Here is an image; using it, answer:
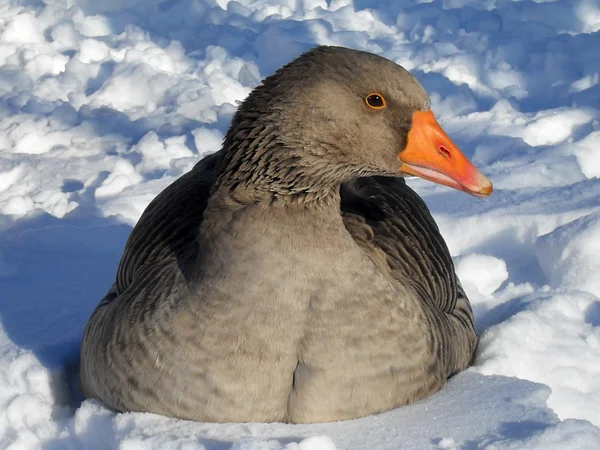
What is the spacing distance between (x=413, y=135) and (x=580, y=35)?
515cm

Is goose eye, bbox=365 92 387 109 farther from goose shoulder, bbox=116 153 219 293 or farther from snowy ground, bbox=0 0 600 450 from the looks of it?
snowy ground, bbox=0 0 600 450

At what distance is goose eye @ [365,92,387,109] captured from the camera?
131 inches

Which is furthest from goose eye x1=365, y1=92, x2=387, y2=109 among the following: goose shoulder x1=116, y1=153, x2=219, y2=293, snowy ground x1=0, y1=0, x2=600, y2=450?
snowy ground x1=0, y1=0, x2=600, y2=450

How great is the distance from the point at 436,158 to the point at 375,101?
29 cm

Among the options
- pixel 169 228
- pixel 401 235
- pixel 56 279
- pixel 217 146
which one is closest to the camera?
pixel 169 228

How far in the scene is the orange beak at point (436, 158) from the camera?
3.35 meters

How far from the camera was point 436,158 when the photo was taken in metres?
3.37

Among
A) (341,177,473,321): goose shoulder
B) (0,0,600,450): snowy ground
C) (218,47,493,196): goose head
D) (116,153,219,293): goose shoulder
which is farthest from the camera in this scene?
(341,177,473,321): goose shoulder

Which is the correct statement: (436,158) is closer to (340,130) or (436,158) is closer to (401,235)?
(340,130)

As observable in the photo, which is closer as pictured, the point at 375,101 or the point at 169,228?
the point at 375,101

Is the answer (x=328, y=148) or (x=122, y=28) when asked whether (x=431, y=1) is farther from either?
(x=328, y=148)

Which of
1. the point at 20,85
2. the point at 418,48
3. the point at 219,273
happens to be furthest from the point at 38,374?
the point at 418,48

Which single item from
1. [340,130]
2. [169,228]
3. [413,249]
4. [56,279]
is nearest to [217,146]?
[56,279]

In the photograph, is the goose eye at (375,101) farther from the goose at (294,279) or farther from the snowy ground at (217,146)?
the snowy ground at (217,146)
